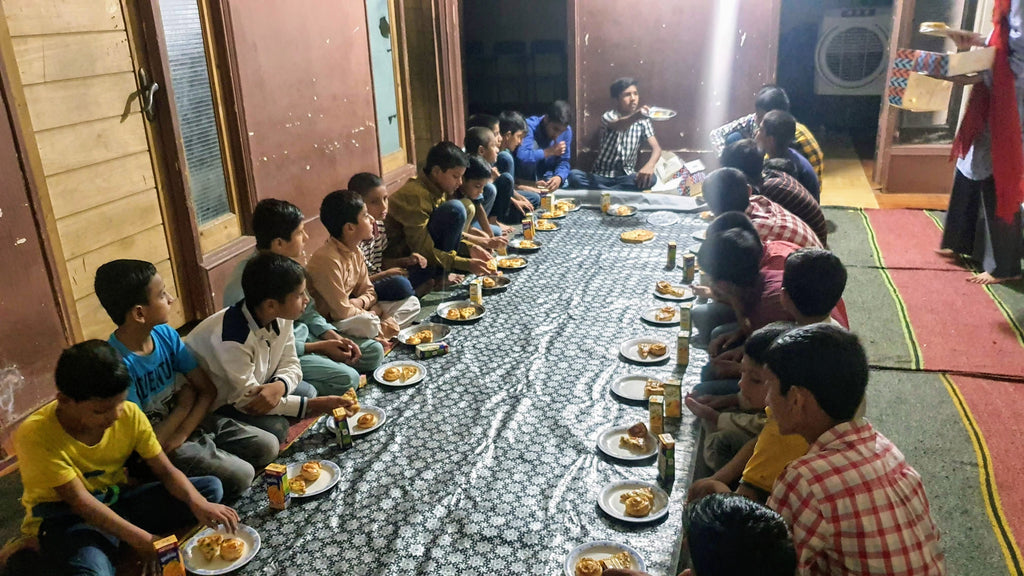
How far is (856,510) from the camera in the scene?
57.6 inches

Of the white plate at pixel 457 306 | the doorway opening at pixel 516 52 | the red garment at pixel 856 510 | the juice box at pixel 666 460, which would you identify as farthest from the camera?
the doorway opening at pixel 516 52

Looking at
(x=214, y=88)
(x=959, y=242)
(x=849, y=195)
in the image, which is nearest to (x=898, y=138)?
(x=849, y=195)

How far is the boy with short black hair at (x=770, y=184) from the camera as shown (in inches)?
148

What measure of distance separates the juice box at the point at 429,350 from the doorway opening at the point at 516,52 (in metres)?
5.19

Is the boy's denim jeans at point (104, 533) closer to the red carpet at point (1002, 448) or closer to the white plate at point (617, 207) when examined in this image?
the red carpet at point (1002, 448)

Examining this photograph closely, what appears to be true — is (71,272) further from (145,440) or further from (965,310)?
(965,310)

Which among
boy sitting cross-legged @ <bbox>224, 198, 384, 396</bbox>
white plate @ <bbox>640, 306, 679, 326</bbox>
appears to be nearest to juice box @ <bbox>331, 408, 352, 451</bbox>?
boy sitting cross-legged @ <bbox>224, 198, 384, 396</bbox>

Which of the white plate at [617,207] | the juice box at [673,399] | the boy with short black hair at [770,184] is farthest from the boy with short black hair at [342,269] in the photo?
the white plate at [617,207]

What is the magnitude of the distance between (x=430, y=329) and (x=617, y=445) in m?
1.18

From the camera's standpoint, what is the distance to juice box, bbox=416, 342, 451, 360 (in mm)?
3016

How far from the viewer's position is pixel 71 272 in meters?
3.01

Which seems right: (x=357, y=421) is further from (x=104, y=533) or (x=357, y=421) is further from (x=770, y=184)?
(x=770, y=184)

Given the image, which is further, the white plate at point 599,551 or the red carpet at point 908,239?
the red carpet at point 908,239

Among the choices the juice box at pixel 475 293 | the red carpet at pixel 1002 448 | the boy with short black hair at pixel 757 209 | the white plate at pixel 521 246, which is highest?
the boy with short black hair at pixel 757 209
